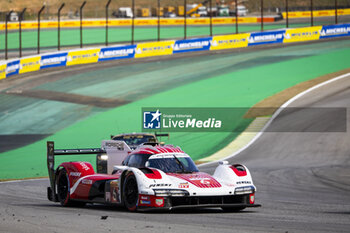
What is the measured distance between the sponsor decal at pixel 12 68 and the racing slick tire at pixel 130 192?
1514 inches

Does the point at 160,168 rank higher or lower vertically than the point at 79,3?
lower

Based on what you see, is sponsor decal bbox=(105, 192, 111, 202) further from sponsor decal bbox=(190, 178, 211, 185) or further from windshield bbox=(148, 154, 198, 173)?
sponsor decal bbox=(190, 178, 211, 185)

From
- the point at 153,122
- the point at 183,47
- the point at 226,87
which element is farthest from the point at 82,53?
the point at 153,122

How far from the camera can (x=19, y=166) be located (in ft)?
104

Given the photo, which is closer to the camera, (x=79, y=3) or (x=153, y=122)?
(x=153, y=122)

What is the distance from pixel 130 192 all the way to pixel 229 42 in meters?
46.2

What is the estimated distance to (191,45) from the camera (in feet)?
194

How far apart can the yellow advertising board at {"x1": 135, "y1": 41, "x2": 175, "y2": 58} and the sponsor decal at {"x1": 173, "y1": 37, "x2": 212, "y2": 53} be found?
1.81ft

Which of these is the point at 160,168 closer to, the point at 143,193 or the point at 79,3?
the point at 143,193

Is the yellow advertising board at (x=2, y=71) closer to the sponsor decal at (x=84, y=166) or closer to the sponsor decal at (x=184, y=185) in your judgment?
the sponsor decal at (x=84, y=166)

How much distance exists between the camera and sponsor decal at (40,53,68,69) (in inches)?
2144

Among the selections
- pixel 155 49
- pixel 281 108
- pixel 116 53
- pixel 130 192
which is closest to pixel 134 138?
pixel 130 192

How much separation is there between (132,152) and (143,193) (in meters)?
2.37

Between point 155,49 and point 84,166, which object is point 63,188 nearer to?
point 84,166
